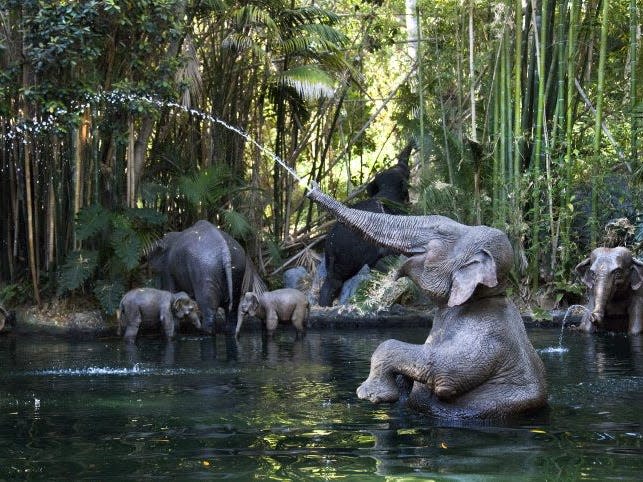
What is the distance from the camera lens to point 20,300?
1456 cm

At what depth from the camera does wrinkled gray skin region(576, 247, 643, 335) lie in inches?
459

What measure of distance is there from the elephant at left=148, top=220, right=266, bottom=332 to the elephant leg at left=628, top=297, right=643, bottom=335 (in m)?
4.78

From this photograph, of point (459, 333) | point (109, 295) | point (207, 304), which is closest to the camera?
point (459, 333)

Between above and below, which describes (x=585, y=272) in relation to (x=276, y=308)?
above

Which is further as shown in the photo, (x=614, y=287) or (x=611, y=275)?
(x=614, y=287)

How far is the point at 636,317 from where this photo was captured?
12.0 metres

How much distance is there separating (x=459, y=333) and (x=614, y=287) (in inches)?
236

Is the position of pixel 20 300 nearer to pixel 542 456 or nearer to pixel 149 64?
pixel 149 64

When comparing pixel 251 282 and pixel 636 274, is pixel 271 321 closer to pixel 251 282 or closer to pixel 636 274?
pixel 251 282

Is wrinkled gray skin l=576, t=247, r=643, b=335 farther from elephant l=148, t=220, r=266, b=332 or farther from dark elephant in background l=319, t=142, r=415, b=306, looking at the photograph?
elephant l=148, t=220, r=266, b=332

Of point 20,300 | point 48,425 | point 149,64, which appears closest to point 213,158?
point 149,64

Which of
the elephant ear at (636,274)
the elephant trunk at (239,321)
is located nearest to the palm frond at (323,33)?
the elephant trunk at (239,321)

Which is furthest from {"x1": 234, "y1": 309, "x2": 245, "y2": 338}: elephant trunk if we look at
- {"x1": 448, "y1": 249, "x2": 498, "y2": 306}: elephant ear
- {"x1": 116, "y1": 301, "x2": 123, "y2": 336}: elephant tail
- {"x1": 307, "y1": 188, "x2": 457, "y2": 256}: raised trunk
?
{"x1": 448, "y1": 249, "x2": 498, "y2": 306}: elephant ear

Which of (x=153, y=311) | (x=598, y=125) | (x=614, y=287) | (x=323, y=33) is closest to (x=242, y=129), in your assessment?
(x=323, y=33)
